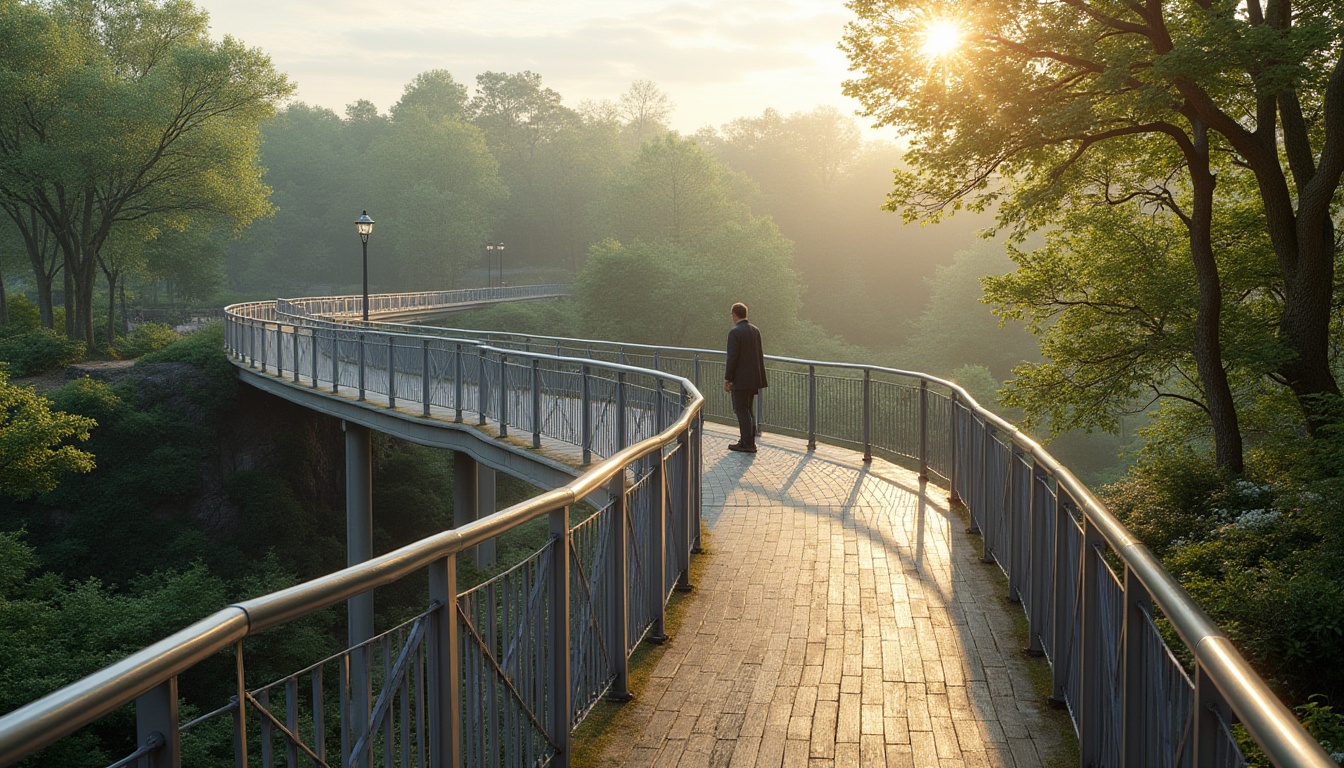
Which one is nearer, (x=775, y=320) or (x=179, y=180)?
(x=179, y=180)

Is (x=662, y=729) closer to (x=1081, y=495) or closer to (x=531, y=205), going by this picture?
(x=1081, y=495)

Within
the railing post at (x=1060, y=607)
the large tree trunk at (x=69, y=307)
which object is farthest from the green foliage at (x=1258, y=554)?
the large tree trunk at (x=69, y=307)

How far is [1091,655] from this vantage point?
448cm

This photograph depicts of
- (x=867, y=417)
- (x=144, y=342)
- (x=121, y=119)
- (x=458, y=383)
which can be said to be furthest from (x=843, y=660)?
(x=144, y=342)

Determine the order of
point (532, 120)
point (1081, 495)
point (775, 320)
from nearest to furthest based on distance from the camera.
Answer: point (1081, 495) → point (775, 320) → point (532, 120)


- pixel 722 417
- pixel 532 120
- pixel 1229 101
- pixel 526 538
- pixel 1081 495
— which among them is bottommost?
pixel 526 538

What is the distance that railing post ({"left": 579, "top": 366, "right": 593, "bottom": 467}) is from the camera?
13.1 meters

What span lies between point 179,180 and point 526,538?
2438 cm

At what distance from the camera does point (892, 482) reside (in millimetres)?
12828

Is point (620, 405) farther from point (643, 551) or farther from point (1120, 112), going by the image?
point (1120, 112)

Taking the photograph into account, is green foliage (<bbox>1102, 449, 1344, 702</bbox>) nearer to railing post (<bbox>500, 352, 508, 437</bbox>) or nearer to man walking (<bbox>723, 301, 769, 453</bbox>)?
man walking (<bbox>723, 301, 769, 453</bbox>)

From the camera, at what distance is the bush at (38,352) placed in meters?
33.9

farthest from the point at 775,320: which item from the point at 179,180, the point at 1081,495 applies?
the point at 1081,495

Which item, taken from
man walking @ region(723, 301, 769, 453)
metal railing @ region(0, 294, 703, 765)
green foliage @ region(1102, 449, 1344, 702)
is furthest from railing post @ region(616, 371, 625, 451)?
green foliage @ region(1102, 449, 1344, 702)
